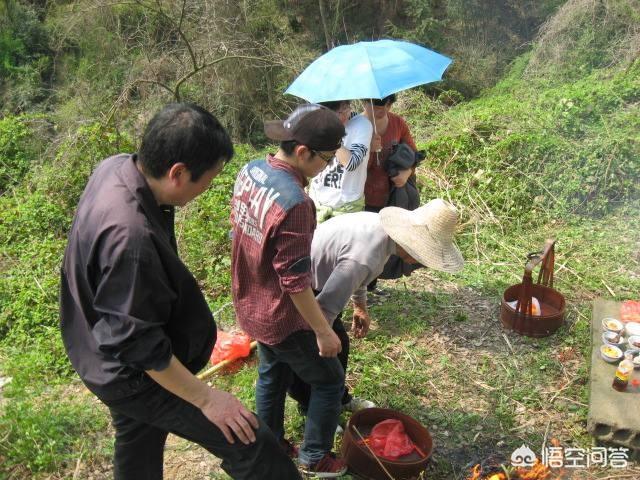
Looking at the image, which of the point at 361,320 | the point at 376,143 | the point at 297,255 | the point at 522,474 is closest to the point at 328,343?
the point at 297,255

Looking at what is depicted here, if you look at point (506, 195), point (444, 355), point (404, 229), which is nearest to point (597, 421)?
point (444, 355)

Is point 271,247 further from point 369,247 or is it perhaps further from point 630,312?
point 630,312

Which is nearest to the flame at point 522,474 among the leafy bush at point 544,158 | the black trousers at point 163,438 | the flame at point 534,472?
the flame at point 534,472

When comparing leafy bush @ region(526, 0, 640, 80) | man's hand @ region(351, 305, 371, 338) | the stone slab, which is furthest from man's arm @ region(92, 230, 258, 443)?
leafy bush @ region(526, 0, 640, 80)

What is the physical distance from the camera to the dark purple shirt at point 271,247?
→ 227cm

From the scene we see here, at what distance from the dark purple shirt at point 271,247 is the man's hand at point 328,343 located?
10 centimetres

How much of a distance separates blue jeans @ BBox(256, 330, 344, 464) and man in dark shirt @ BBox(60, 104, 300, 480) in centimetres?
50

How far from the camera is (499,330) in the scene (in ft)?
14.4

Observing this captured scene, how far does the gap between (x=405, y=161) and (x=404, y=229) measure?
1262 millimetres

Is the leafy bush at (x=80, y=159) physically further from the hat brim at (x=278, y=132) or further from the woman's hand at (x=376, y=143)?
the hat brim at (x=278, y=132)

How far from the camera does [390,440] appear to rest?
3037mm

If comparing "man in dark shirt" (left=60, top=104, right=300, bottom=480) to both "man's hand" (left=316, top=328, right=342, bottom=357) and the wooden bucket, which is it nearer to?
"man's hand" (left=316, top=328, right=342, bottom=357)

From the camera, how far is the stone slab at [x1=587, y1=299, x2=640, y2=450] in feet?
10.2

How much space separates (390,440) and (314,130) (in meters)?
1.78
